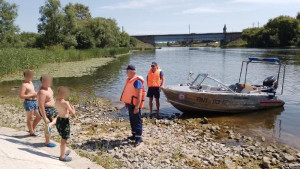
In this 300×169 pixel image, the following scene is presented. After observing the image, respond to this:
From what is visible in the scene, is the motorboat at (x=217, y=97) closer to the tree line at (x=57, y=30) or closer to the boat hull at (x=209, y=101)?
the boat hull at (x=209, y=101)

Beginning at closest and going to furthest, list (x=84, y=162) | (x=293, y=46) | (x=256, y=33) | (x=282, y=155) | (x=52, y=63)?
(x=84, y=162) → (x=282, y=155) → (x=52, y=63) → (x=293, y=46) → (x=256, y=33)

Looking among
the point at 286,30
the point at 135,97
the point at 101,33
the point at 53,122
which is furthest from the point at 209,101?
the point at 286,30

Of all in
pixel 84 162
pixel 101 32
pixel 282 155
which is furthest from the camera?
pixel 101 32

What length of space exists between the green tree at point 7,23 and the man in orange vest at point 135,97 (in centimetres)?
4260

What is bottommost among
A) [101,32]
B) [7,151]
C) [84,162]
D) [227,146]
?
[227,146]

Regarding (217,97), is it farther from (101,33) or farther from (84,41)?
(101,33)

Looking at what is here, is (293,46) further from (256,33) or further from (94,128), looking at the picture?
(94,128)

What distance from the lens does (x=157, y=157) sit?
25.5 ft

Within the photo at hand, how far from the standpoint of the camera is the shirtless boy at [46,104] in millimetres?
6828

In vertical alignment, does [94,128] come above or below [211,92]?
below

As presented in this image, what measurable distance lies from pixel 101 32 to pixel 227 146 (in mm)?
65604

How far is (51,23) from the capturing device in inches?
2098

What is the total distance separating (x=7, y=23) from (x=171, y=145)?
45.6 m

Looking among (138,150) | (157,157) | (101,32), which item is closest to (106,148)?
(138,150)
